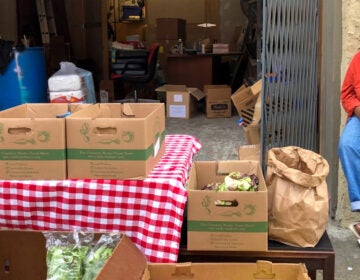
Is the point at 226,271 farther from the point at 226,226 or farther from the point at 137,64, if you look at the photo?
the point at 137,64

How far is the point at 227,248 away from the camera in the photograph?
2.15m

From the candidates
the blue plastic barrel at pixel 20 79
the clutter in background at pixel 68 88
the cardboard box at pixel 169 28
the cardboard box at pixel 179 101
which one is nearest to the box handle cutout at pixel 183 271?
the clutter in background at pixel 68 88

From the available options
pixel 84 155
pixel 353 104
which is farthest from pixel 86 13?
pixel 84 155

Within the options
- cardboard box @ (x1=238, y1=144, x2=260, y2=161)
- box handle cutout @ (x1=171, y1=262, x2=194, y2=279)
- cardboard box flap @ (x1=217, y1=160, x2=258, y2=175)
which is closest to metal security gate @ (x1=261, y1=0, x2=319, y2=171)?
cardboard box @ (x1=238, y1=144, x2=260, y2=161)

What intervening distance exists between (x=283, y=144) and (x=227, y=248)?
1.84 meters

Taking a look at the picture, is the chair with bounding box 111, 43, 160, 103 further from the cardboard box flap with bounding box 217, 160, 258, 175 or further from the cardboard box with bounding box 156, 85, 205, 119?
the cardboard box flap with bounding box 217, 160, 258, 175

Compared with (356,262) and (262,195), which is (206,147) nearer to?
(356,262)

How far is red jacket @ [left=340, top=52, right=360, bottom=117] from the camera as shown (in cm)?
335

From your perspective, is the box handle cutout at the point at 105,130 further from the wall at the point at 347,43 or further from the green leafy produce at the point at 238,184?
the wall at the point at 347,43

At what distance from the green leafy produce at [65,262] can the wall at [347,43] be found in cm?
215

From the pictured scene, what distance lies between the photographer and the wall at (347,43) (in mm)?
3494

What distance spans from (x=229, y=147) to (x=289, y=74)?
215 cm

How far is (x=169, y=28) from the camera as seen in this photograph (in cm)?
952

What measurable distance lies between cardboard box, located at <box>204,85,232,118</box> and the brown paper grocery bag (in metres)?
5.50
